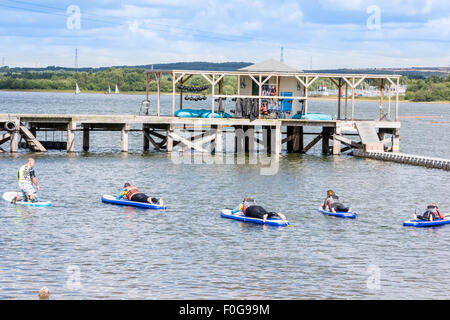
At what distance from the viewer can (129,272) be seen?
23.5 meters

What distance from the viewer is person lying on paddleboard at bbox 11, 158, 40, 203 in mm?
33062

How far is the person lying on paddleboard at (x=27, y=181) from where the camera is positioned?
33062mm

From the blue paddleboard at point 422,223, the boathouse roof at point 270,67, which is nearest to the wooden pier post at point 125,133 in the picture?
the boathouse roof at point 270,67

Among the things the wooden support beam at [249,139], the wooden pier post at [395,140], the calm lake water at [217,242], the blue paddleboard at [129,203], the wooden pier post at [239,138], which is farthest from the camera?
the wooden pier post at [239,138]

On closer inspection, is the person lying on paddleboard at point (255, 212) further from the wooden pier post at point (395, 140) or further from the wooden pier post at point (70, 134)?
the wooden pier post at point (395, 140)

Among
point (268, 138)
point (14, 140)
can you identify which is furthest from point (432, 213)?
point (14, 140)

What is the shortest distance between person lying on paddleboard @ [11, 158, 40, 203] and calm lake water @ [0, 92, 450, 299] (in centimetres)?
78

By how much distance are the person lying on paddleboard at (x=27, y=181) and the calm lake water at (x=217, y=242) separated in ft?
2.56

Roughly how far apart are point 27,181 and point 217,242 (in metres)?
10.9

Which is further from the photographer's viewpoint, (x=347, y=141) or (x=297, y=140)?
(x=297, y=140)

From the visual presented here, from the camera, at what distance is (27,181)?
3419 cm

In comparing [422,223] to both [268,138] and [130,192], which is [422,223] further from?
[268,138]

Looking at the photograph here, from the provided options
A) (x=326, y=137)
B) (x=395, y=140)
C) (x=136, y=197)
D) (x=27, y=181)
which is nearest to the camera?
(x=27, y=181)
